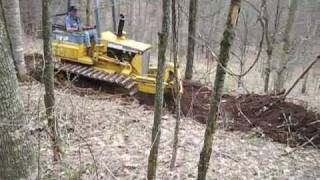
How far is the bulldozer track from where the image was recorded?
10141mm

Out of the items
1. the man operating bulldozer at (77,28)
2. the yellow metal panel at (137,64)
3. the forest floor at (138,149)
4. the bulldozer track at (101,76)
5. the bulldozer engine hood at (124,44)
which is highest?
the man operating bulldozer at (77,28)

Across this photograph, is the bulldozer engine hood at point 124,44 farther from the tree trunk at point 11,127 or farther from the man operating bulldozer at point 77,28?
the tree trunk at point 11,127

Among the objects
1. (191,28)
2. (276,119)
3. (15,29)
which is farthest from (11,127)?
(191,28)

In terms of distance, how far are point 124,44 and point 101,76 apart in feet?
3.55

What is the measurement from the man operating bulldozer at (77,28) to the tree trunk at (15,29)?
6.09 ft

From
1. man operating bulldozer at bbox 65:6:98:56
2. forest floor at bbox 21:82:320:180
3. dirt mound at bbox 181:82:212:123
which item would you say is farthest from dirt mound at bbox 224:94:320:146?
man operating bulldozer at bbox 65:6:98:56

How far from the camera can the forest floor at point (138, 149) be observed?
6.06 m

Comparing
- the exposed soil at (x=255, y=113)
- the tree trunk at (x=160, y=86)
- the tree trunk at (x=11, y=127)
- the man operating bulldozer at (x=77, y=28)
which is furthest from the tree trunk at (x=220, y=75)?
the man operating bulldozer at (x=77, y=28)

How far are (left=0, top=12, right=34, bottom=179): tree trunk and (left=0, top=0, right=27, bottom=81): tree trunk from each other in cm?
588

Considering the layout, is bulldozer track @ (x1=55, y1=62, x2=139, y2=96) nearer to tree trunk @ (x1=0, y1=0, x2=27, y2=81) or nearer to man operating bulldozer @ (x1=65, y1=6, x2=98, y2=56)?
man operating bulldozer @ (x1=65, y1=6, x2=98, y2=56)

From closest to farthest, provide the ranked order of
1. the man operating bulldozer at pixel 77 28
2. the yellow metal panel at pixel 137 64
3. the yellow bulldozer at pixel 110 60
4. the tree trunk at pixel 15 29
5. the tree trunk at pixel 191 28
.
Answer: the tree trunk at pixel 15 29 < the yellow bulldozer at pixel 110 60 < the yellow metal panel at pixel 137 64 < the man operating bulldozer at pixel 77 28 < the tree trunk at pixel 191 28

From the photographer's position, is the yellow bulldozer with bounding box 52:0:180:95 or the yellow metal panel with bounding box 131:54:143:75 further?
the yellow metal panel with bounding box 131:54:143:75

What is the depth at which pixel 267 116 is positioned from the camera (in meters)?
9.50

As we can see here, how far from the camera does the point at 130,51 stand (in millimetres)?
10625
